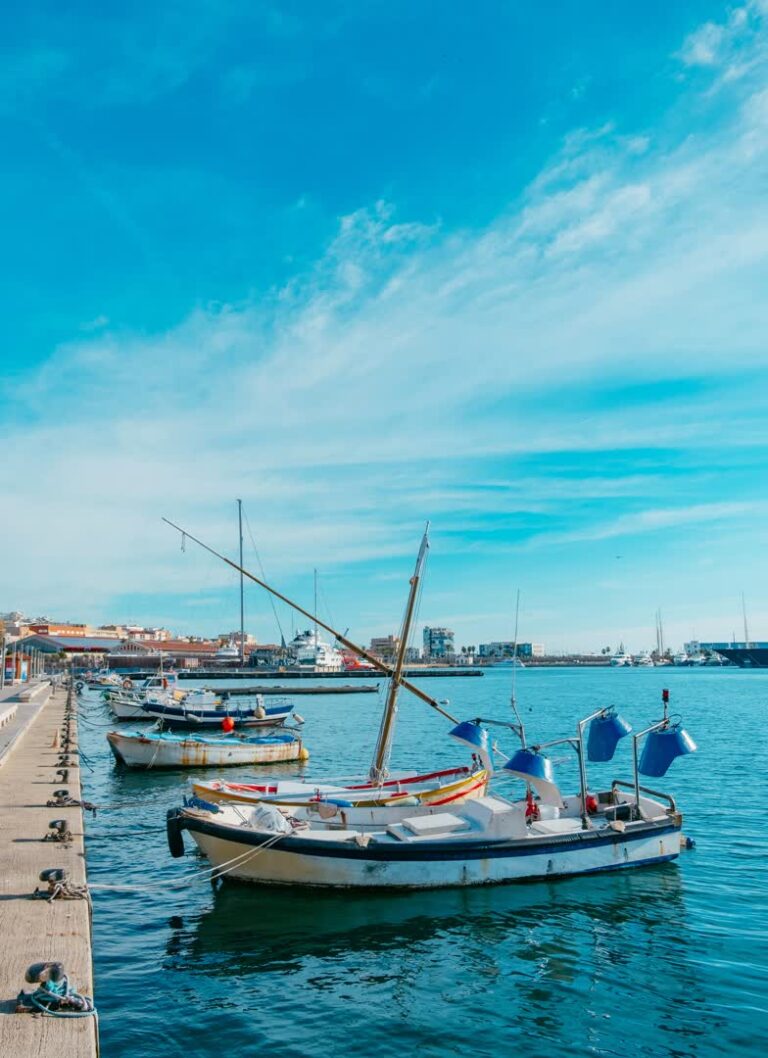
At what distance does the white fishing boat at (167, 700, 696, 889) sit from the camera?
59.1 ft

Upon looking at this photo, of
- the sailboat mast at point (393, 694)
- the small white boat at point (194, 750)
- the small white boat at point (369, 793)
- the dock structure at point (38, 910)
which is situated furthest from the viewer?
the small white boat at point (194, 750)

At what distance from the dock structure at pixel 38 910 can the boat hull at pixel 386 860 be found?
11.5 feet

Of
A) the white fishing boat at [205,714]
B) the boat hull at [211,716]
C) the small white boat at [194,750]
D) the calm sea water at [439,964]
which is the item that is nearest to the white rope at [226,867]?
the calm sea water at [439,964]

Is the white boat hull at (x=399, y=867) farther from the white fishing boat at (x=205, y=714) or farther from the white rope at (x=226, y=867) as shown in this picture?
the white fishing boat at (x=205, y=714)

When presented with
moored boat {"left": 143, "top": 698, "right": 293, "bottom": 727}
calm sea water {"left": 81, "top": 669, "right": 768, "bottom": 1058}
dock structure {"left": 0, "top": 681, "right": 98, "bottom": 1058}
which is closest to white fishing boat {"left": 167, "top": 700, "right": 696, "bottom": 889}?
calm sea water {"left": 81, "top": 669, "right": 768, "bottom": 1058}

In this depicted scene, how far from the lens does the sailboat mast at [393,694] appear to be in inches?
976

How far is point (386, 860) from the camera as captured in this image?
18.0 meters

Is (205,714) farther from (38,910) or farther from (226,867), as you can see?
(38,910)

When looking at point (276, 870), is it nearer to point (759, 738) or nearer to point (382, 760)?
point (382, 760)

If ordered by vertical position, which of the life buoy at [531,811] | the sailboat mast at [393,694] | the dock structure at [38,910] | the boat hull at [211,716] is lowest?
the boat hull at [211,716]

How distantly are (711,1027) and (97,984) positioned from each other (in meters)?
10.2

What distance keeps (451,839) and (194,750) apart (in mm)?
25425

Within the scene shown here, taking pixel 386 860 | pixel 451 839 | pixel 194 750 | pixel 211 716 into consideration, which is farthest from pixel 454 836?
pixel 211 716

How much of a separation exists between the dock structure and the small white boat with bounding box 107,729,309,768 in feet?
36.9
